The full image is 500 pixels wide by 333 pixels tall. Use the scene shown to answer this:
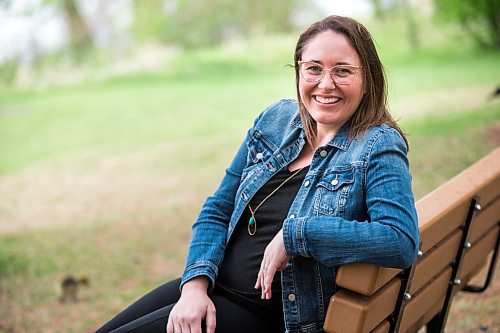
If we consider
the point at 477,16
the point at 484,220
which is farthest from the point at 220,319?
the point at 477,16

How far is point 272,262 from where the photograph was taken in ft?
6.11

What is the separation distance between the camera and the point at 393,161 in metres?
1.83

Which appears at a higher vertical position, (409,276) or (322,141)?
(322,141)

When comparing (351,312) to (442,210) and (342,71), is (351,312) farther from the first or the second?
(342,71)

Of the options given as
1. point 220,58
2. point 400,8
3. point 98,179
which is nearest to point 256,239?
point 98,179

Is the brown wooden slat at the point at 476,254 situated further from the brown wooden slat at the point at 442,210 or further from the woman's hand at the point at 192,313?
the woman's hand at the point at 192,313

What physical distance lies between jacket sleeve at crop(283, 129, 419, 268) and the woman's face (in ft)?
0.65

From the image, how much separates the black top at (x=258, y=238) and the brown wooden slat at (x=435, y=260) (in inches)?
16.1

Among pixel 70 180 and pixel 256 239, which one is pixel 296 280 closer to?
pixel 256 239

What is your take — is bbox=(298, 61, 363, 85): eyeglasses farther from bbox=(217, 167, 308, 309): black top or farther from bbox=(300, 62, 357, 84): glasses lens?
bbox=(217, 167, 308, 309): black top

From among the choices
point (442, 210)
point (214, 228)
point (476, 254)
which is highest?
point (442, 210)

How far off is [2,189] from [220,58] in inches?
320

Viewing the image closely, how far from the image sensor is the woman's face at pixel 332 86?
1985 millimetres

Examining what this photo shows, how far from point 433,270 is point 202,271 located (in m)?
0.72
